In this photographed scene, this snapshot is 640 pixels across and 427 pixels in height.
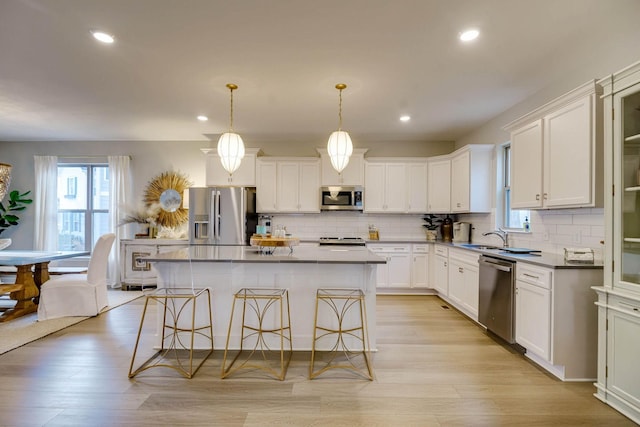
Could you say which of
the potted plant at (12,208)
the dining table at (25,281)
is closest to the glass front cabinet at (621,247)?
the dining table at (25,281)

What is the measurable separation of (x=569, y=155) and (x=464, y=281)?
1.95 metres

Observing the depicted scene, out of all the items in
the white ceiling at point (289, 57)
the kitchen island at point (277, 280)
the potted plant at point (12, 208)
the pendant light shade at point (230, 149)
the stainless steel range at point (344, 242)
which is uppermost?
the white ceiling at point (289, 57)

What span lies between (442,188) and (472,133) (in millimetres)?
995

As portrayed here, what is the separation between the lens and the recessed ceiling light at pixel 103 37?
2420 millimetres

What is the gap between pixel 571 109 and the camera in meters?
2.69

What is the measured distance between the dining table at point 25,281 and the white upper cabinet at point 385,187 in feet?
14.7

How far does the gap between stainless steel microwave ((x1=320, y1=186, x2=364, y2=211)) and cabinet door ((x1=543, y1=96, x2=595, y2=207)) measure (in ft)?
9.02

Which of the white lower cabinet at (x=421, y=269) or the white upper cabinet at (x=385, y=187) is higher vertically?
the white upper cabinet at (x=385, y=187)

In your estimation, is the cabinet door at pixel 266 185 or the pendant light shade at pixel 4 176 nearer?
the pendant light shade at pixel 4 176

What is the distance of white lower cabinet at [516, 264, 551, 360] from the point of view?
2.54 meters

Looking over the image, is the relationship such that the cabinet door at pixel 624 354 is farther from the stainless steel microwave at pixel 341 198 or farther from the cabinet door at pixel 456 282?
the stainless steel microwave at pixel 341 198

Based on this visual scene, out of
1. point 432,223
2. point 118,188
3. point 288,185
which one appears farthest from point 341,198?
point 118,188

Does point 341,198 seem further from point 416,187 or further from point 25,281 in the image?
point 25,281

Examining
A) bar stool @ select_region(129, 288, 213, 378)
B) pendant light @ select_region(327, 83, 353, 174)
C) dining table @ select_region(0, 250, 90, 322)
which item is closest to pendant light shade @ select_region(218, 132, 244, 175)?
pendant light @ select_region(327, 83, 353, 174)
